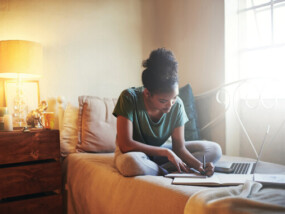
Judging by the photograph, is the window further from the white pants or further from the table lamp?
the table lamp

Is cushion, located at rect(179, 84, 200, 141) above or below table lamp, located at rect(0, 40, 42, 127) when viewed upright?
below

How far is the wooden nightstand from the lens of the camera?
171cm

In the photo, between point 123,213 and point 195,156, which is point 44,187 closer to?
point 123,213

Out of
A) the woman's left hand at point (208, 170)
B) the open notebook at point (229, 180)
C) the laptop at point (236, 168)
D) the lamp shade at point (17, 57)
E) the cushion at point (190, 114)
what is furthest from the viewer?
the cushion at point (190, 114)

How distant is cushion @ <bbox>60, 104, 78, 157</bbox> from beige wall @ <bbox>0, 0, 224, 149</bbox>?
21 centimetres

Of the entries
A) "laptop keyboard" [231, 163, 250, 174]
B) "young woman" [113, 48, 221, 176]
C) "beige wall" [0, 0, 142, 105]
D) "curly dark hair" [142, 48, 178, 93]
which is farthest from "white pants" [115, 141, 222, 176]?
"beige wall" [0, 0, 142, 105]

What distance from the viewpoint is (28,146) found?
5.84 ft

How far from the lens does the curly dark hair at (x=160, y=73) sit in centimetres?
151

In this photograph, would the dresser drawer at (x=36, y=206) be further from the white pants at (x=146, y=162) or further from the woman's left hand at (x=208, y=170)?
the woman's left hand at (x=208, y=170)

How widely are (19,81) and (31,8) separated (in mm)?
558

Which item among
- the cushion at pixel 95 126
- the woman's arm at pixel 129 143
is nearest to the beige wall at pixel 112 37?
the cushion at pixel 95 126

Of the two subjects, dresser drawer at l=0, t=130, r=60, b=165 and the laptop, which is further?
dresser drawer at l=0, t=130, r=60, b=165

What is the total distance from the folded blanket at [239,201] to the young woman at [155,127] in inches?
14.2

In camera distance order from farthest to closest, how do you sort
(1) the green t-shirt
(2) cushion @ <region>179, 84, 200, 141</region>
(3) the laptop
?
(2) cushion @ <region>179, 84, 200, 141</region>
(1) the green t-shirt
(3) the laptop
